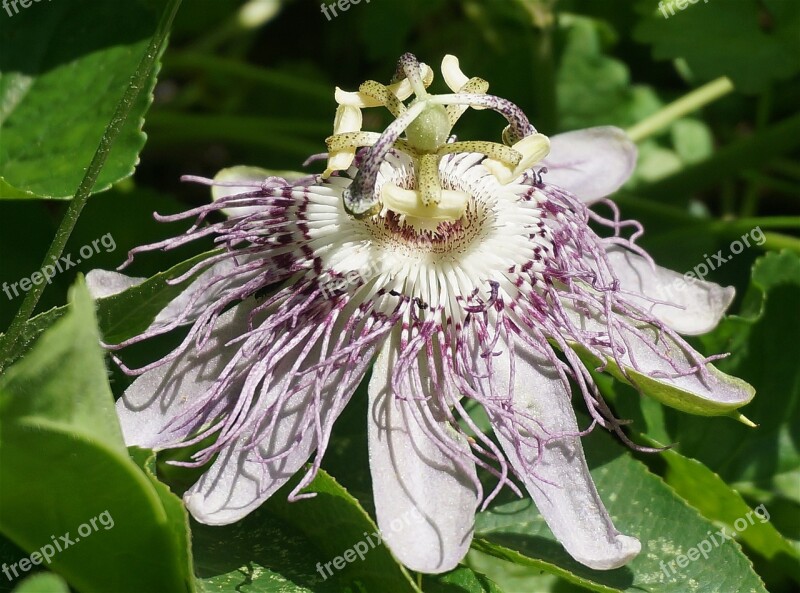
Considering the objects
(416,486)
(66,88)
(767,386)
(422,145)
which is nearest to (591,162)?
(422,145)

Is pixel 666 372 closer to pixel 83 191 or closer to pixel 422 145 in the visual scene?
pixel 422 145

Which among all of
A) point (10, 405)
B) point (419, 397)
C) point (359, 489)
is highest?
point (10, 405)

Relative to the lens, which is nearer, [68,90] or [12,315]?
[12,315]

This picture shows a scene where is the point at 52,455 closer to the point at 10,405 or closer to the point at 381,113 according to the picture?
the point at 10,405

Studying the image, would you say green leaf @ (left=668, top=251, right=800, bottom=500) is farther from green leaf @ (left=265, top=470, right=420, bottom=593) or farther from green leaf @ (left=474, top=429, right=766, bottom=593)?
green leaf @ (left=265, top=470, right=420, bottom=593)

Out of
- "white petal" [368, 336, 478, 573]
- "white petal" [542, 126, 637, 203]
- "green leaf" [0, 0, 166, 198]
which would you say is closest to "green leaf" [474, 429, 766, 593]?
"white petal" [368, 336, 478, 573]

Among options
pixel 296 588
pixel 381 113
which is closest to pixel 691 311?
pixel 296 588
